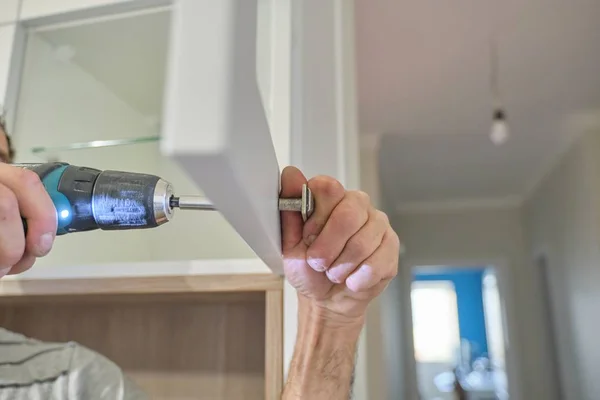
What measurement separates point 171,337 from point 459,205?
4065mm

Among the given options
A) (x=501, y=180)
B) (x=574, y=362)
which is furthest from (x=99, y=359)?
(x=501, y=180)

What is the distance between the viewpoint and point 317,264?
498 mm

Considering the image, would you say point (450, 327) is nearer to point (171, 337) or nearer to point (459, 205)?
point (459, 205)

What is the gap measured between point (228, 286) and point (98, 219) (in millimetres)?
362

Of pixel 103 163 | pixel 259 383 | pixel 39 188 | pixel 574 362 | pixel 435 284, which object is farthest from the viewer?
pixel 435 284

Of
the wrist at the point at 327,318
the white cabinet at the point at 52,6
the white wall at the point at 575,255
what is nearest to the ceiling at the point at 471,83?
the white wall at the point at 575,255

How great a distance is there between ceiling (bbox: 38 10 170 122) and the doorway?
5983 mm

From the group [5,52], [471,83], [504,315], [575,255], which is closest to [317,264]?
[5,52]

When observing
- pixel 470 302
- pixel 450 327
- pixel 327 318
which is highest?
pixel 470 302

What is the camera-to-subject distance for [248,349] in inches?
35.3

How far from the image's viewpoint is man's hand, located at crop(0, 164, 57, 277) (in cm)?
37

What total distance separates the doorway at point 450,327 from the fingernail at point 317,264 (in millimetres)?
6416

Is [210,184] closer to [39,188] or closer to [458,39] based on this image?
[39,188]

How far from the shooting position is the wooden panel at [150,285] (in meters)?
0.76
